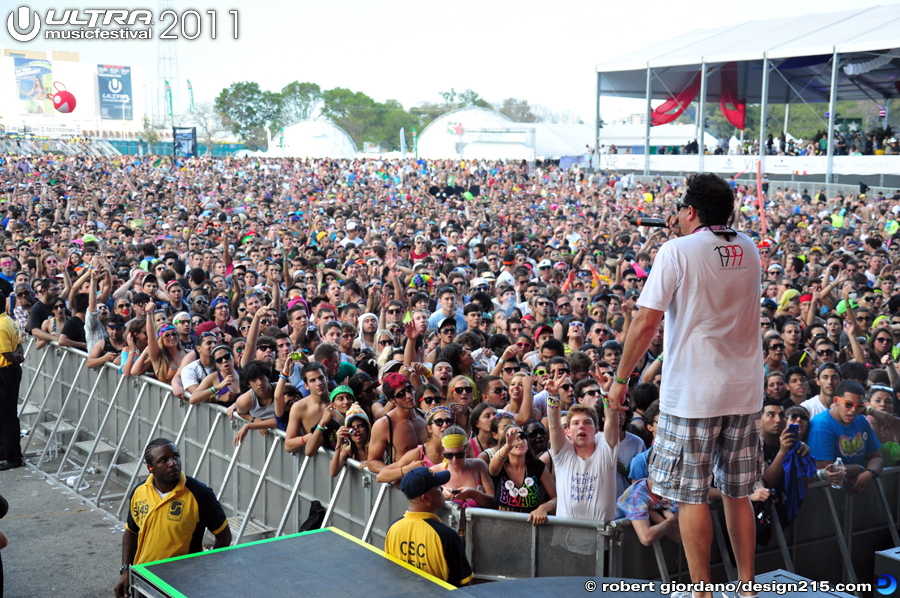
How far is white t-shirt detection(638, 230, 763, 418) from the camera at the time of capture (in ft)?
10.6

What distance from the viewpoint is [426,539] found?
423cm

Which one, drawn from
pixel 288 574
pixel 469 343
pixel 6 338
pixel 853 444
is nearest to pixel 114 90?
pixel 6 338

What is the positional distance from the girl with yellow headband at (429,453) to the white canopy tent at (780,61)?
27.6 m

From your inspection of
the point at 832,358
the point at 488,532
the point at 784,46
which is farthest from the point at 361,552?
the point at 784,46

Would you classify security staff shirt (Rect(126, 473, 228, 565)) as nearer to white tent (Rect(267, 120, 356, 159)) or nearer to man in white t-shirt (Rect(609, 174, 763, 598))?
man in white t-shirt (Rect(609, 174, 763, 598))

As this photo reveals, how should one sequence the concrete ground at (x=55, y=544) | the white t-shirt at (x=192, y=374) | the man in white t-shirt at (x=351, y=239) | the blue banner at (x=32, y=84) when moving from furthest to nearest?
the blue banner at (x=32, y=84) → the man in white t-shirt at (x=351, y=239) → the white t-shirt at (x=192, y=374) → the concrete ground at (x=55, y=544)

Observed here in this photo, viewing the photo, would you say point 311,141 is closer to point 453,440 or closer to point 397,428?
point 397,428

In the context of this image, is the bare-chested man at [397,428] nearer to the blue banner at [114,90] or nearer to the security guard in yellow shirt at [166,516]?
the security guard in yellow shirt at [166,516]

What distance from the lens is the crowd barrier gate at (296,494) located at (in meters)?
4.98

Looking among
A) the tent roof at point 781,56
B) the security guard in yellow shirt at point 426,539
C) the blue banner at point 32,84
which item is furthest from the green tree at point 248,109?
the security guard in yellow shirt at point 426,539

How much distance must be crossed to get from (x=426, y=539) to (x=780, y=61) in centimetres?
3424

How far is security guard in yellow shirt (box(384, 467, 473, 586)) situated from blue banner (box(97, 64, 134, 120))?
132 meters

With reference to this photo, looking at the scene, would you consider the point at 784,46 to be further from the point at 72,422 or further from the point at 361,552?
the point at 361,552

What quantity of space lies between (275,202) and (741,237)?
26.7m
